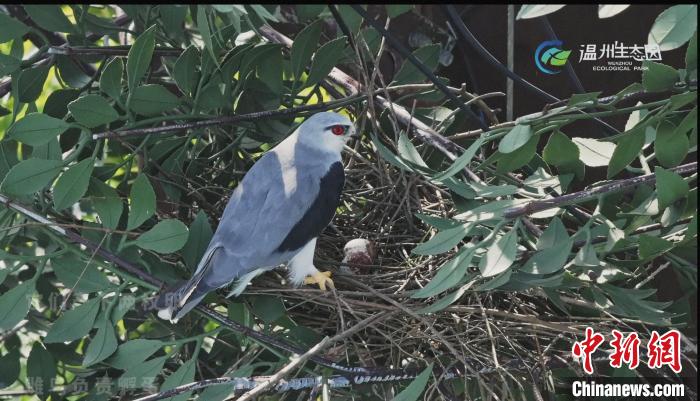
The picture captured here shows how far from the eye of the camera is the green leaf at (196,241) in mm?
1363

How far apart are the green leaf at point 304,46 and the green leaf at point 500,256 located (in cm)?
51

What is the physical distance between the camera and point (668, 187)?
40.6 inches

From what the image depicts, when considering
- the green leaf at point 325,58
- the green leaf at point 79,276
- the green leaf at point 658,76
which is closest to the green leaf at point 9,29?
the green leaf at point 79,276

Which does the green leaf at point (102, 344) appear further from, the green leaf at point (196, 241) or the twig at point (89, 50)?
the twig at point (89, 50)

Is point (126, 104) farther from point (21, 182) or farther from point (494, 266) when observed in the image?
point (494, 266)

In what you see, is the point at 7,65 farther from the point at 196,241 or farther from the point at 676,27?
the point at 676,27

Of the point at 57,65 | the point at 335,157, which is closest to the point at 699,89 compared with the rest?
the point at 335,157

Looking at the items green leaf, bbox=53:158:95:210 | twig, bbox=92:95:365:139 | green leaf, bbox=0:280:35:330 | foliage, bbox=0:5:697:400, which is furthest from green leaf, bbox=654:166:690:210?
green leaf, bbox=0:280:35:330

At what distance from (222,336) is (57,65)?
56 cm

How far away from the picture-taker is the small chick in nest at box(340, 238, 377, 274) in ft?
4.77

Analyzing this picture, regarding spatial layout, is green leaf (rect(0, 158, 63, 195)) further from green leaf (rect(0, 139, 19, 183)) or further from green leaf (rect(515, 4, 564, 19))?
green leaf (rect(515, 4, 564, 19))

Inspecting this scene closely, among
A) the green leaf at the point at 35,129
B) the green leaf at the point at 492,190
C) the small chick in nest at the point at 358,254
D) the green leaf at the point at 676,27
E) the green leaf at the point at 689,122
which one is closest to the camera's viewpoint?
the green leaf at the point at 676,27

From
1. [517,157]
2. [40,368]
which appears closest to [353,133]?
[517,157]

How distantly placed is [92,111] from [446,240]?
574 mm
